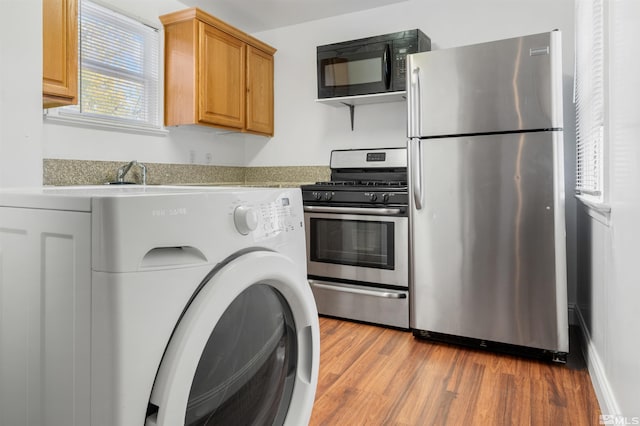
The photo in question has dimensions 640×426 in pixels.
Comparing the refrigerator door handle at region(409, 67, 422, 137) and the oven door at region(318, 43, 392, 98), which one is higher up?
the oven door at region(318, 43, 392, 98)

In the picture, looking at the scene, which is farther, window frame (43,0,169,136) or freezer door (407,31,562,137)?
window frame (43,0,169,136)

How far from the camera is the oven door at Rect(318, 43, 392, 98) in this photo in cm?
304

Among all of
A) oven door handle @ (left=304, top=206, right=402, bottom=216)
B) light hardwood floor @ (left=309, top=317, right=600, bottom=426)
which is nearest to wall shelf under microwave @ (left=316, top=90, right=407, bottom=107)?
oven door handle @ (left=304, top=206, right=402, bottom=216)

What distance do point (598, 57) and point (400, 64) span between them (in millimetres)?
1374

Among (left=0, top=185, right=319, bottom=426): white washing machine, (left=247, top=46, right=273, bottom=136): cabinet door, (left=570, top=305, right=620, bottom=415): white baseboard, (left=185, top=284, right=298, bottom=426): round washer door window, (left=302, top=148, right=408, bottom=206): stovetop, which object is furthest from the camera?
(left=247, top=46, right=273, bottom=136): cabinet door

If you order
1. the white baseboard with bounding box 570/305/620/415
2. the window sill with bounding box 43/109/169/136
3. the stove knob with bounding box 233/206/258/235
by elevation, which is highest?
the window sill with bounding box 43/109/169/136

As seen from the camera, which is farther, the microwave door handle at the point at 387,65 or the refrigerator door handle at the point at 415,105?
the microwave door handle at the point at 387,65

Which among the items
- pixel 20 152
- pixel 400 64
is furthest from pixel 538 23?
pixel 20 152

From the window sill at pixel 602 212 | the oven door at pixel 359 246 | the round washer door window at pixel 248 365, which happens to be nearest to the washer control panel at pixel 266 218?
the round washer door window at pixel 248 365

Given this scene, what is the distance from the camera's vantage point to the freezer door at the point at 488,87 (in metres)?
2.20

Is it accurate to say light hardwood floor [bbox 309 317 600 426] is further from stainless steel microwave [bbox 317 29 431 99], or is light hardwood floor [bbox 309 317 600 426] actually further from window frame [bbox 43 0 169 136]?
window frame [bbox 43 0 169 136]

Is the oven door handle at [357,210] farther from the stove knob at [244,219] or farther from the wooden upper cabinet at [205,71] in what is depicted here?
the stove knob at [244,219]

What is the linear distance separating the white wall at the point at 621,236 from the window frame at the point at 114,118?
2814mm

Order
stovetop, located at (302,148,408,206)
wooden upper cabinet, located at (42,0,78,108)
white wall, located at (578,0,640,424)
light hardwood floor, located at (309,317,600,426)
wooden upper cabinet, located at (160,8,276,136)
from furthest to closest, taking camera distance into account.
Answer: wooden upper cabinet, located at (160,8,276,136) < stovetop, located at (302,148,408,206) < wooden upper cabinet, located at (42,0,78,108) < light hardwood floor, located at (309,317,600,426) < white wall, located at (578,0,640,424)
